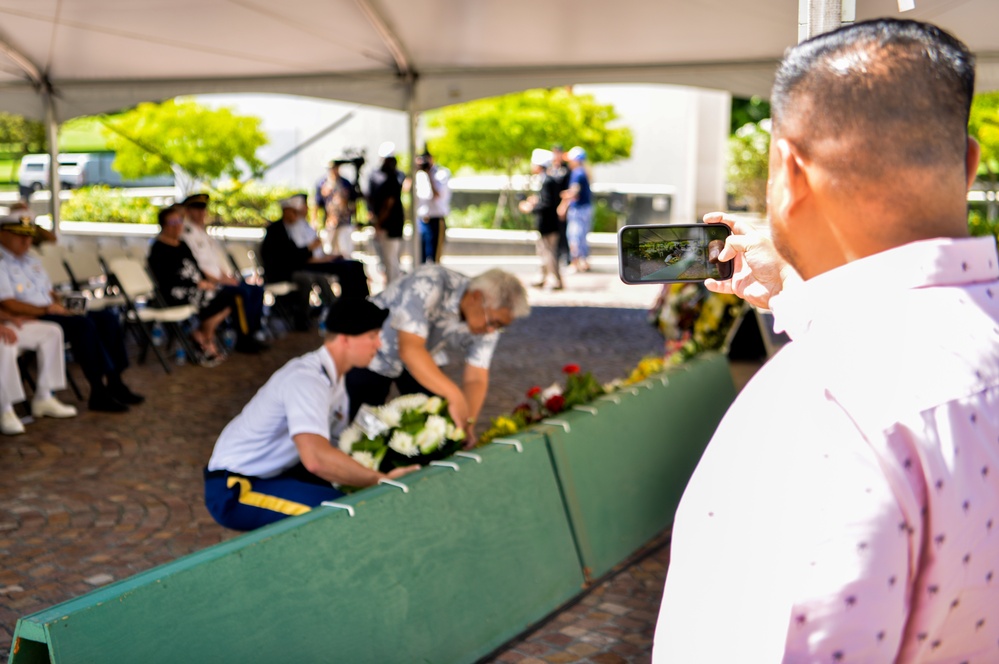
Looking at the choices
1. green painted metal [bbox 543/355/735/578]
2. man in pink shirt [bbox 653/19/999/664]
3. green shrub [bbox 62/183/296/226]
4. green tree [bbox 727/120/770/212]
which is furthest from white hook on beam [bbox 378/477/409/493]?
green tree [bbox 727/120/770/212]

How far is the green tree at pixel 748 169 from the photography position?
90.4ft

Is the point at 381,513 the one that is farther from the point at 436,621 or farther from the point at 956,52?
the point at 956,52

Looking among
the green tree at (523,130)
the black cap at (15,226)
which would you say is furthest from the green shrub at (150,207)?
the black cap at (15,226)

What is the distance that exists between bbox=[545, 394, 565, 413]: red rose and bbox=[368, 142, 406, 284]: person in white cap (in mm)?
9791

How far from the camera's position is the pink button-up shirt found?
0.91 m

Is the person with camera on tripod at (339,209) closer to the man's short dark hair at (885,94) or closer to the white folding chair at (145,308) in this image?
the white folding chair at (145,308)

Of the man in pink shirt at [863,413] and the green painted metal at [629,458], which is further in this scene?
the green painted metal at [629,458]

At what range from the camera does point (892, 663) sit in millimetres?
945

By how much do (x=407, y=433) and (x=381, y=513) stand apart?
24.2 inches

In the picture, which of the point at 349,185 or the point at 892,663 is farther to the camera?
the point at 349,185

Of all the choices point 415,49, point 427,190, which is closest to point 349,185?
point 427,190

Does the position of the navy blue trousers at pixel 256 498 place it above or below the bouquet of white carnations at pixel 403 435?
below

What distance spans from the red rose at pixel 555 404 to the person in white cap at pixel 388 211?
9791mm

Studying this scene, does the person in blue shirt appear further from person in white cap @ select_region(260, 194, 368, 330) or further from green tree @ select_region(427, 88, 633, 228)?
person in white cap @ select_region(260, 194, 368, 330)
